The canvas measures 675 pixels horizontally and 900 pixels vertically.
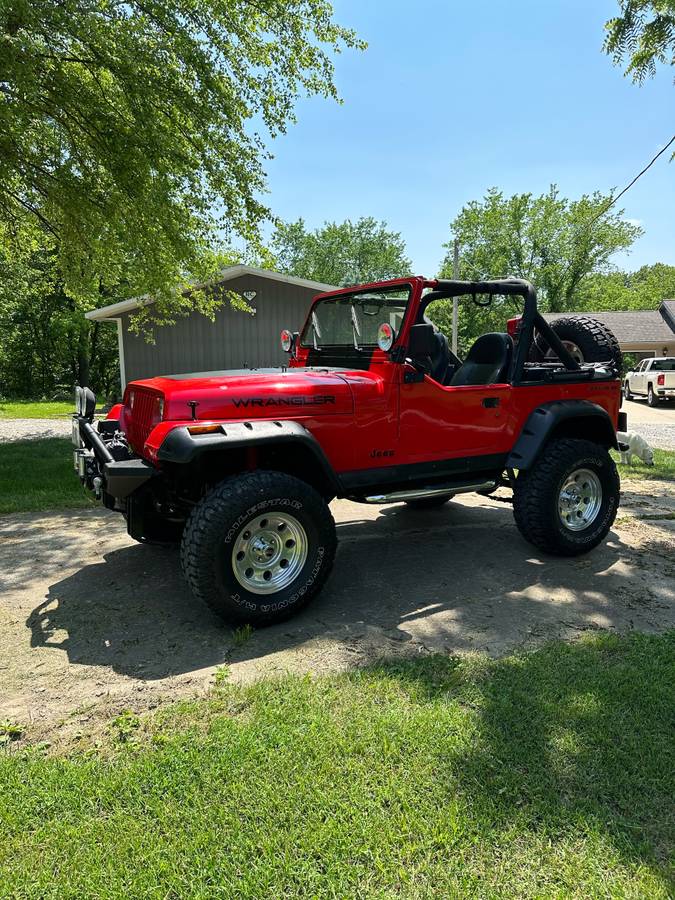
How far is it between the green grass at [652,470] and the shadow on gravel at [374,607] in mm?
3564

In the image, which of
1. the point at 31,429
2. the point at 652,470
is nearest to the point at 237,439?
the point at 652,470

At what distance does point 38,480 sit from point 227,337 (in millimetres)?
8999

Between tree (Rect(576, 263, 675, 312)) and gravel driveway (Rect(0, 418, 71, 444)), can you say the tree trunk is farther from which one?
tree (Rect(576, 263, 675, 312))

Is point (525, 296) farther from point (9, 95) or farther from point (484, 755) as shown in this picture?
point (9, 95)

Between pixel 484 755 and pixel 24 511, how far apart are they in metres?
5.65

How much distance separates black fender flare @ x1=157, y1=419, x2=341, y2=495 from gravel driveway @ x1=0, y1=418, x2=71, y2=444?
10323 mm

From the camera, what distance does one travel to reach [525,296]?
4801 millimetres

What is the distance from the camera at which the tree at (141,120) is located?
736cm

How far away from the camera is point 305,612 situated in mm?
Result: 3758

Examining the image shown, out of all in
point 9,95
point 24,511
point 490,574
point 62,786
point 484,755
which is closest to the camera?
point 62,786

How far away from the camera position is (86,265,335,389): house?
15578 millimetres

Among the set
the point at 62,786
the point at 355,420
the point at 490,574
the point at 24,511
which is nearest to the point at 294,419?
the point at 355,420

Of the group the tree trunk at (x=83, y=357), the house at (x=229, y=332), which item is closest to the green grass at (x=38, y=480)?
the house at (x=229, y=332)

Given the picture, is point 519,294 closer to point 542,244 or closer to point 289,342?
point 289,342
